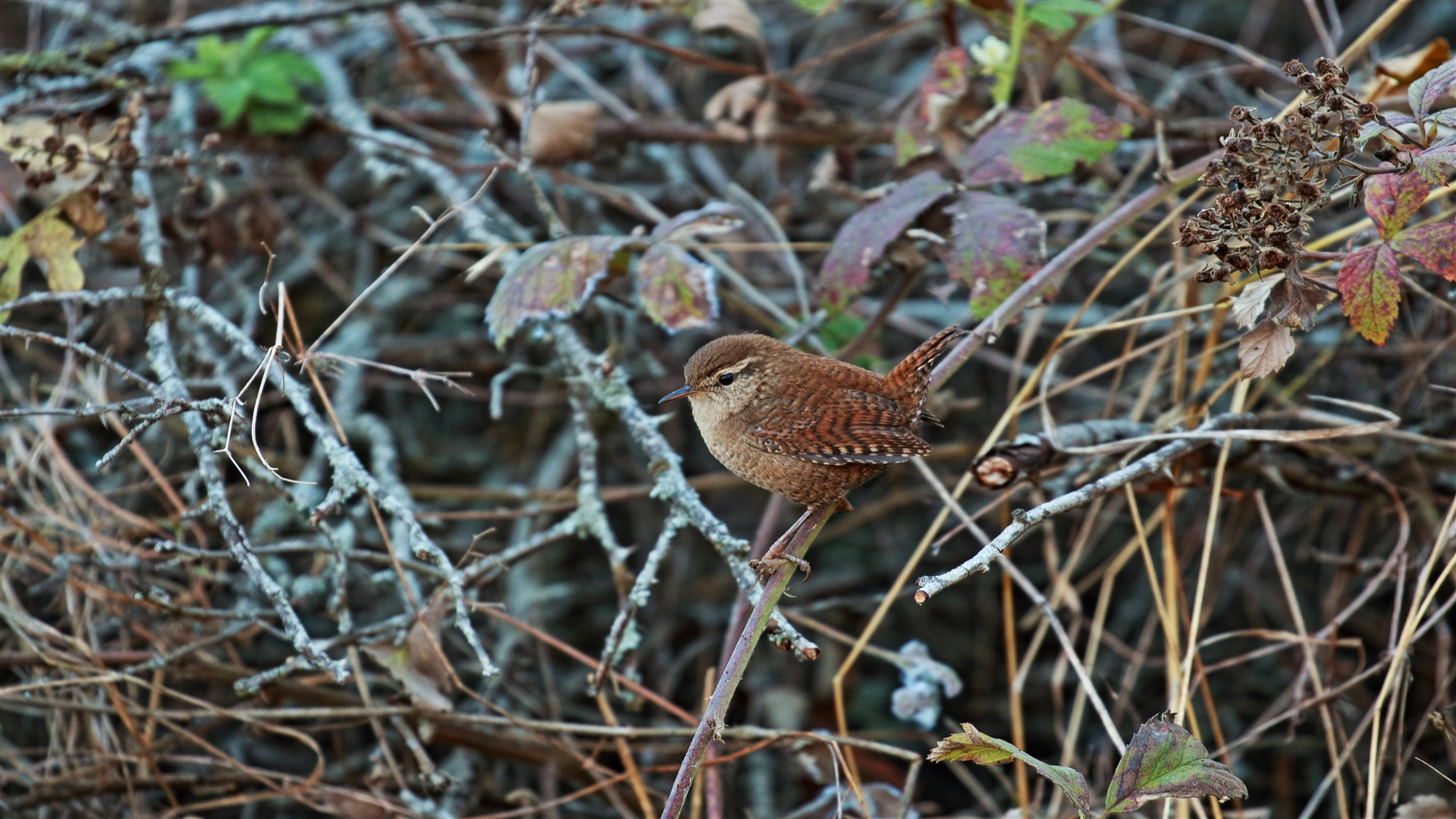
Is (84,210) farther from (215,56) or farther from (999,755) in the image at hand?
(999,755)

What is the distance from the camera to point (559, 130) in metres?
3.22

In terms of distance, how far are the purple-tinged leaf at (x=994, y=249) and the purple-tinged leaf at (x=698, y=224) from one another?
1.74ft

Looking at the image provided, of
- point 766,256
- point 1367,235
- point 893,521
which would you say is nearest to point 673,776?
point 893,521

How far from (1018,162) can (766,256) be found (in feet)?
4.15

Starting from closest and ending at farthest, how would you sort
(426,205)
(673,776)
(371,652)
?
(371,652)
(673,776)
(426,205)

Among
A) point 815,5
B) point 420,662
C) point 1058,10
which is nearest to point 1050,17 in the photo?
point 1058,10

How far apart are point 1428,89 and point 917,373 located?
3.56 feet

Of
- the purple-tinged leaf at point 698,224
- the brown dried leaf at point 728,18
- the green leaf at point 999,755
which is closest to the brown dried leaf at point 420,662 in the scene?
the purple-tinged leaf at point 698,224

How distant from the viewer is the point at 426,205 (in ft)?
12.6

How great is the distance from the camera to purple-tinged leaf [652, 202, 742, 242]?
252 centimetres

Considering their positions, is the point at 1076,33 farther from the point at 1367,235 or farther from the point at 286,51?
the point at 286,51

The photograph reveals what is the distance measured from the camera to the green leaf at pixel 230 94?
3.21m

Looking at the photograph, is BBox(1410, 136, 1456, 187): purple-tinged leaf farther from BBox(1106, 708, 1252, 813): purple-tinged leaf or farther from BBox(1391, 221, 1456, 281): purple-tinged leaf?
BBox(1106, 708, 1252, 813): purple-tinged leaf

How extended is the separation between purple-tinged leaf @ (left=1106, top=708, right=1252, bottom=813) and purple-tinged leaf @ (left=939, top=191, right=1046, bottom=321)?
38.2 inches
